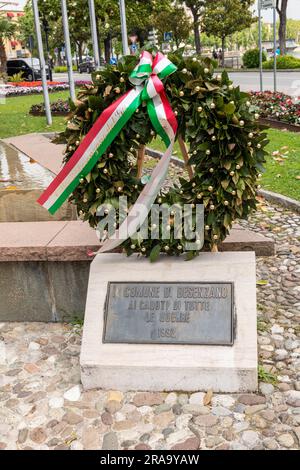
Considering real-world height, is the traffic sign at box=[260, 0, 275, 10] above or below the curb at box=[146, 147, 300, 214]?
above

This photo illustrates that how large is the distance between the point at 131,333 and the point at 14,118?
43.9ft

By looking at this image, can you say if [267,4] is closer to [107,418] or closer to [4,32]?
[107,418]

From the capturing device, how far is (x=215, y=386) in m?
3.30

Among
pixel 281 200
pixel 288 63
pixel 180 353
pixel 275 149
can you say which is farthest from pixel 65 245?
pixel 288 63

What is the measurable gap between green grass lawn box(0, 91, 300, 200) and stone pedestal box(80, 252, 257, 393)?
321 centimetres

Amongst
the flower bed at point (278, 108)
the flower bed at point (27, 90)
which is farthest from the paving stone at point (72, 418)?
the flower bed at point (27, 90)

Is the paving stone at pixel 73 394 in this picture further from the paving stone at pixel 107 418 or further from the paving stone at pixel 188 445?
the paving stone at pixel 188 445

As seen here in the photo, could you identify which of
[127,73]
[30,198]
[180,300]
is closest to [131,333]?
[180,300]

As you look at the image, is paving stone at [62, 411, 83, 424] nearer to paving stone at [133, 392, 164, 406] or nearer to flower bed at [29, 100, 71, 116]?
paving stone at [133, 392, 164, 406]

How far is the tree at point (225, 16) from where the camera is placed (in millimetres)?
42406

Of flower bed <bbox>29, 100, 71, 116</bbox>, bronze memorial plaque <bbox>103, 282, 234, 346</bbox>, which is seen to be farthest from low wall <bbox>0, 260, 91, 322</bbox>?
flower bed <bbox>29, 100, 71, 116</bbox>

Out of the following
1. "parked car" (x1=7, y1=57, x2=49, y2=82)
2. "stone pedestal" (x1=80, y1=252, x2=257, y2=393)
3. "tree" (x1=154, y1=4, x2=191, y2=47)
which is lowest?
"stone pedestal" (x1=80, y1=252, x2=257, y2=393)
